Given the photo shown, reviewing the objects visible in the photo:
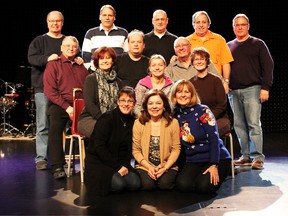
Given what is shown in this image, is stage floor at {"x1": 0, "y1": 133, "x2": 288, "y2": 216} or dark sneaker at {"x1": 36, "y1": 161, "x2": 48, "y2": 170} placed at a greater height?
dark sneaker at {"x1": 36, "y1": 161, "x2": 48, "y2": 170}

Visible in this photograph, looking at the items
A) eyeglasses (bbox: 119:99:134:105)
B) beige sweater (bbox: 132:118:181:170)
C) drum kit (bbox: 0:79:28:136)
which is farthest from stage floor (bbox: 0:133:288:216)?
drum kit (bbox: 0:79:28:136)

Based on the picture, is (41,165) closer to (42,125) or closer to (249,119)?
(42,125)

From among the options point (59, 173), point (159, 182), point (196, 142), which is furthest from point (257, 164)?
point (59, 173)

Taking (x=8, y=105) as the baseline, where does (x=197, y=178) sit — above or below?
below

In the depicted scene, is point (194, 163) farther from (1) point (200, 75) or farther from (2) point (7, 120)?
(2) point (7, 120)

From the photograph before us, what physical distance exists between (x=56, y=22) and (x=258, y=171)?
8.57 feet

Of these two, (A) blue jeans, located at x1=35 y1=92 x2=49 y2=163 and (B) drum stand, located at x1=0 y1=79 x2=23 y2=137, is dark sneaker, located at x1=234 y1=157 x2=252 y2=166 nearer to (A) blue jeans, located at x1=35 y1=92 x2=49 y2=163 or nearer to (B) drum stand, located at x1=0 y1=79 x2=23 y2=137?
(A) blue jeans, located at x1=35 y1=92 x2=49 y2=163

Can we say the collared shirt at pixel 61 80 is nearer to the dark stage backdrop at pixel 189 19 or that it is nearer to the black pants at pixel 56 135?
the black pants at pixel 56 135

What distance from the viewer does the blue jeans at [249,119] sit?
5230 millimetres

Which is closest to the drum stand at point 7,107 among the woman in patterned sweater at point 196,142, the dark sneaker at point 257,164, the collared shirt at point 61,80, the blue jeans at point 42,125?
the blue jeans at point 42,125

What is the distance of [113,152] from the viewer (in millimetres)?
3982

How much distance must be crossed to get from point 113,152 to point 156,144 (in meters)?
0.36

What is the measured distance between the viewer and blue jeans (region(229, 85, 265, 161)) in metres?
5.23

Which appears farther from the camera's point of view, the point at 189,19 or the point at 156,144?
the point at 189,19
